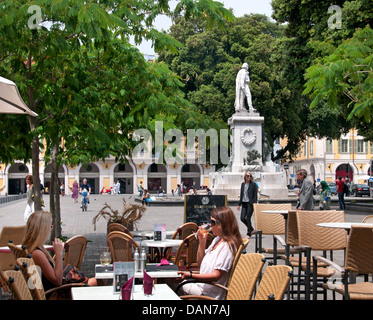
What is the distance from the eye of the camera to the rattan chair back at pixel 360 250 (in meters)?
5.64

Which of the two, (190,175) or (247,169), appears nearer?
(247,169)

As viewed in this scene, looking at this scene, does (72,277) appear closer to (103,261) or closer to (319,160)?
(103,261)

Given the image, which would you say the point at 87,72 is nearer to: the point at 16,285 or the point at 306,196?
the point at 306,196

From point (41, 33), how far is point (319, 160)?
2794 inches

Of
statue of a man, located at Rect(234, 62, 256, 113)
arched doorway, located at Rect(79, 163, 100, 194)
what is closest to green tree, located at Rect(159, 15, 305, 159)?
statue of a man, located at Rect(234, 62, 256, 113)

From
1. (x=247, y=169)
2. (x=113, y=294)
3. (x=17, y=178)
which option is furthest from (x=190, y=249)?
(x=17, y=178)

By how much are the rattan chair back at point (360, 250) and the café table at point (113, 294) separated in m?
2.01

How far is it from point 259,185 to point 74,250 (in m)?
27.0

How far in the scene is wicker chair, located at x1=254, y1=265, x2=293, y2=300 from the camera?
11.9 feet

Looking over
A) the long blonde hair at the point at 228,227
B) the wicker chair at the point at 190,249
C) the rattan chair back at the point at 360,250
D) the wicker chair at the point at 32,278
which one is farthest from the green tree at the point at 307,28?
the wicker chair at the point at 32,278

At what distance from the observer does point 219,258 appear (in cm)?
546

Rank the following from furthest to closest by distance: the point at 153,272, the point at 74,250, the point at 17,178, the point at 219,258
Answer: the point at 17,178
the point at 74,250
the point at 153,272
the point at 219,258

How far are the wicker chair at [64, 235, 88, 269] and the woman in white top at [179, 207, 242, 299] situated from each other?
55.9 inches

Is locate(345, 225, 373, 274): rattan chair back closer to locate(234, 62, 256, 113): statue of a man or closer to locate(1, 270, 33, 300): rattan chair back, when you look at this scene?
locate(1, 270, 33, 300): rattan chair back
